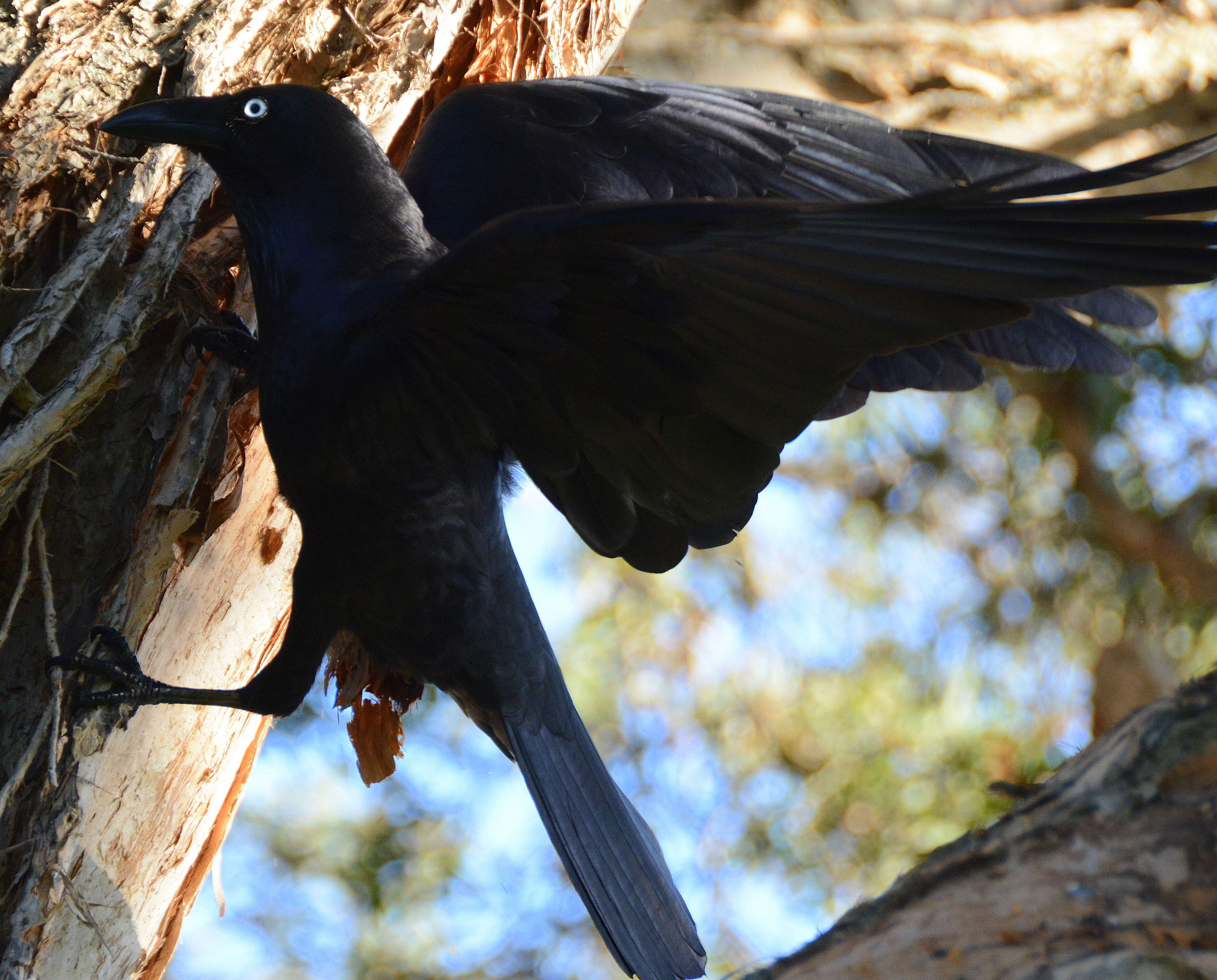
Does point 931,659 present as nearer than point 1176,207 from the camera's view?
No

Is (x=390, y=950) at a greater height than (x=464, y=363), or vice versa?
(x=464, y=363)

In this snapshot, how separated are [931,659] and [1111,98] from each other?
2664 millimetres

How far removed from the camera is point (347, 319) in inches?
76.9

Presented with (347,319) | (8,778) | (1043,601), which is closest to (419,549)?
(347,319)

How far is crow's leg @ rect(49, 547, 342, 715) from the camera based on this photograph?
2.12m

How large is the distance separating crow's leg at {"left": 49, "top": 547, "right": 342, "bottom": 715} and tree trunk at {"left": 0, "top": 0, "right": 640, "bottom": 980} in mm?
59

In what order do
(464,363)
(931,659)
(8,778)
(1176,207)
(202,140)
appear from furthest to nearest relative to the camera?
1. (931,659)
2. (202,140)
3. (8,778)
4. (464,363)
5. (1176,207)

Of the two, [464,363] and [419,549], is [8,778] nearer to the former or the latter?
[419,549]

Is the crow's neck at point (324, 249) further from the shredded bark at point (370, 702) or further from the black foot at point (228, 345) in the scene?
the shredded bark at point (370, 702)

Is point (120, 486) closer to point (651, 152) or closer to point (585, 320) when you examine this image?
point (585, 320)

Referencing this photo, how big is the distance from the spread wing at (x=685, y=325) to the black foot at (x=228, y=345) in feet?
1.37

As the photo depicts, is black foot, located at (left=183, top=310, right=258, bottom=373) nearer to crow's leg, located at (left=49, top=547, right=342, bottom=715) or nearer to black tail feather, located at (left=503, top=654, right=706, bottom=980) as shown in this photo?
→ crow's leg, located at (left=49, top=547, right=342, bottom=715)

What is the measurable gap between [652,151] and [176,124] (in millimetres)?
1018

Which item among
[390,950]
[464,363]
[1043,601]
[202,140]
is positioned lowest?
[1043,601]
